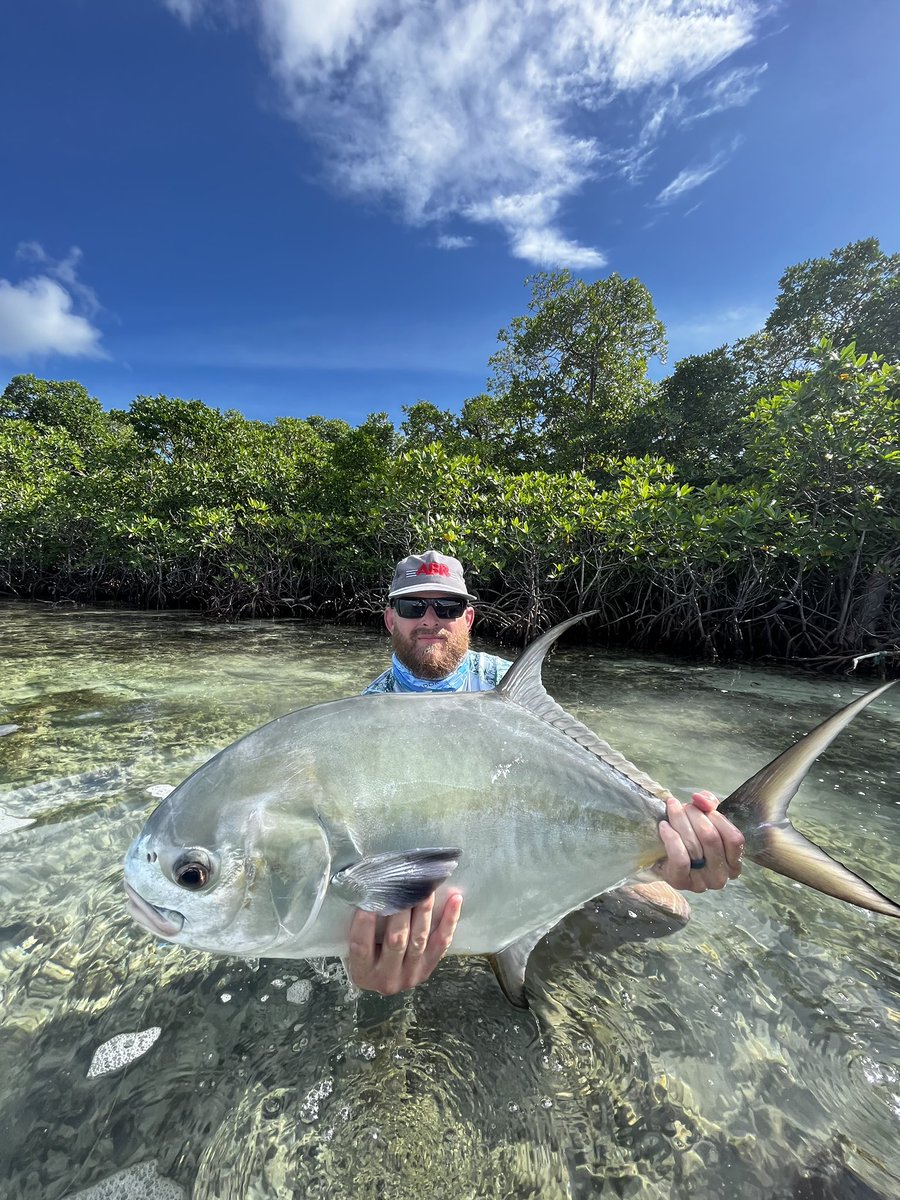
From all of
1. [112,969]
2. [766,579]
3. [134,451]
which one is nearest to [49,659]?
[112,969]

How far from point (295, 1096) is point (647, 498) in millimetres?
9580

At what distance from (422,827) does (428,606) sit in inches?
59.4

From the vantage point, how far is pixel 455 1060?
164 cm

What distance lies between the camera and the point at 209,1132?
4.70 ft

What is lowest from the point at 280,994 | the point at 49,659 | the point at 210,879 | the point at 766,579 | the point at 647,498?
the point at 49,659

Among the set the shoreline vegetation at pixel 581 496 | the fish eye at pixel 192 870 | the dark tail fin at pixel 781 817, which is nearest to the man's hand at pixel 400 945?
the fish eye at pixel 192 870

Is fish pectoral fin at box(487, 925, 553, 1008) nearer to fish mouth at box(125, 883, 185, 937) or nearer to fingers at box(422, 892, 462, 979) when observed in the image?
fingers at box(422, 892, 462, 979)

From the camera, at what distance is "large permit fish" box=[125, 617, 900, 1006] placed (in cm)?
120

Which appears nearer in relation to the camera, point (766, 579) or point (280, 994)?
point (280, 994)

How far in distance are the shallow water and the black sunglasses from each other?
156 cm

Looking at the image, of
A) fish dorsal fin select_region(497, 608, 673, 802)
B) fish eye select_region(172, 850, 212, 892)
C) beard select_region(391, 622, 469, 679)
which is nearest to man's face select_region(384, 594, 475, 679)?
beard select_region(391, 622, 469, 679)

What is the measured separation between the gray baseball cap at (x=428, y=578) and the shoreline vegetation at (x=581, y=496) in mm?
7233

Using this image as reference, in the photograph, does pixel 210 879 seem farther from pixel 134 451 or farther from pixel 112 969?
pixel 134 451

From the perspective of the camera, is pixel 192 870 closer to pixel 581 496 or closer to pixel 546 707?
pixel 546 707
